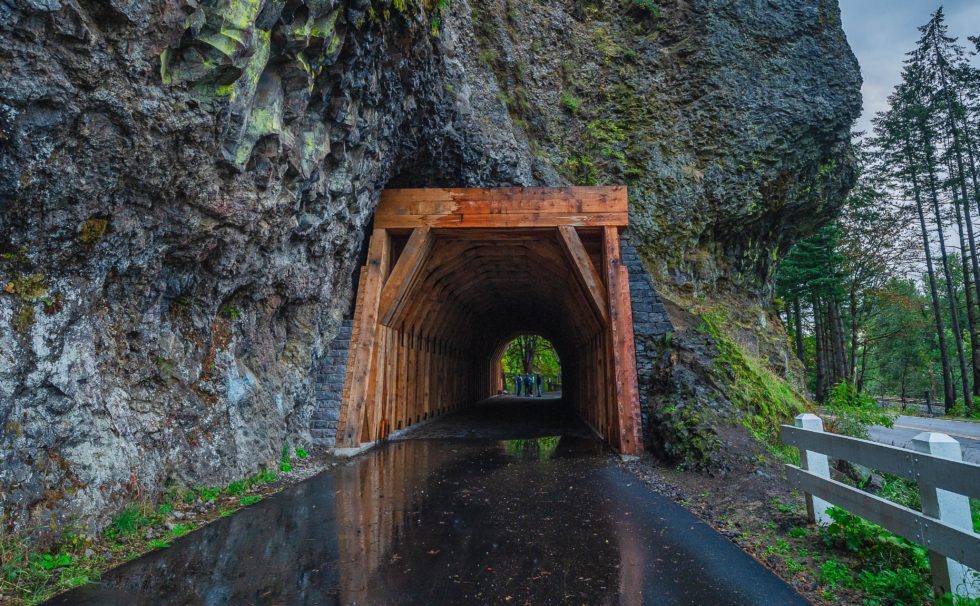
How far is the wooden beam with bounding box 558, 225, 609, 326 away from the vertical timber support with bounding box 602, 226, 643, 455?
0.54 feet

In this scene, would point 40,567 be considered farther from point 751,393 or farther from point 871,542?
point 751,393

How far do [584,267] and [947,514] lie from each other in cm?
675

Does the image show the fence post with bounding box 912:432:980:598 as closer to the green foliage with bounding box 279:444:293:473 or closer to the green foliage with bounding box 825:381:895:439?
the green foliage with bounding box 825:381:895:439

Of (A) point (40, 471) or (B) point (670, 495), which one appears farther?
(B) point (670, 495)

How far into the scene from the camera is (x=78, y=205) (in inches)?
146

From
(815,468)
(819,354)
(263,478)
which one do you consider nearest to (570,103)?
(815,468)

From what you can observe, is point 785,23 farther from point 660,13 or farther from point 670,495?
point 670,495

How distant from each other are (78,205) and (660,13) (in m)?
16.5

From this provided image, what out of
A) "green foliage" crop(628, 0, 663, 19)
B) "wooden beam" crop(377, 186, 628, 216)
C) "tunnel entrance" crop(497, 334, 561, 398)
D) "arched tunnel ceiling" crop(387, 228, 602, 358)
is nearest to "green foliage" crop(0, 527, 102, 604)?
"arched tunnel ceiling" crop(387, 228, 602, 358)

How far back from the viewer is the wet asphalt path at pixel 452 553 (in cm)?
312

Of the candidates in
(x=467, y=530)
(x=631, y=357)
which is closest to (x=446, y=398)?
(x=631, y=357)

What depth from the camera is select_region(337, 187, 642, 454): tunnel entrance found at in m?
8.80

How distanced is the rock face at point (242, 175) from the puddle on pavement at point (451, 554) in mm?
972

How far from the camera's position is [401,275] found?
9273 millimetres
